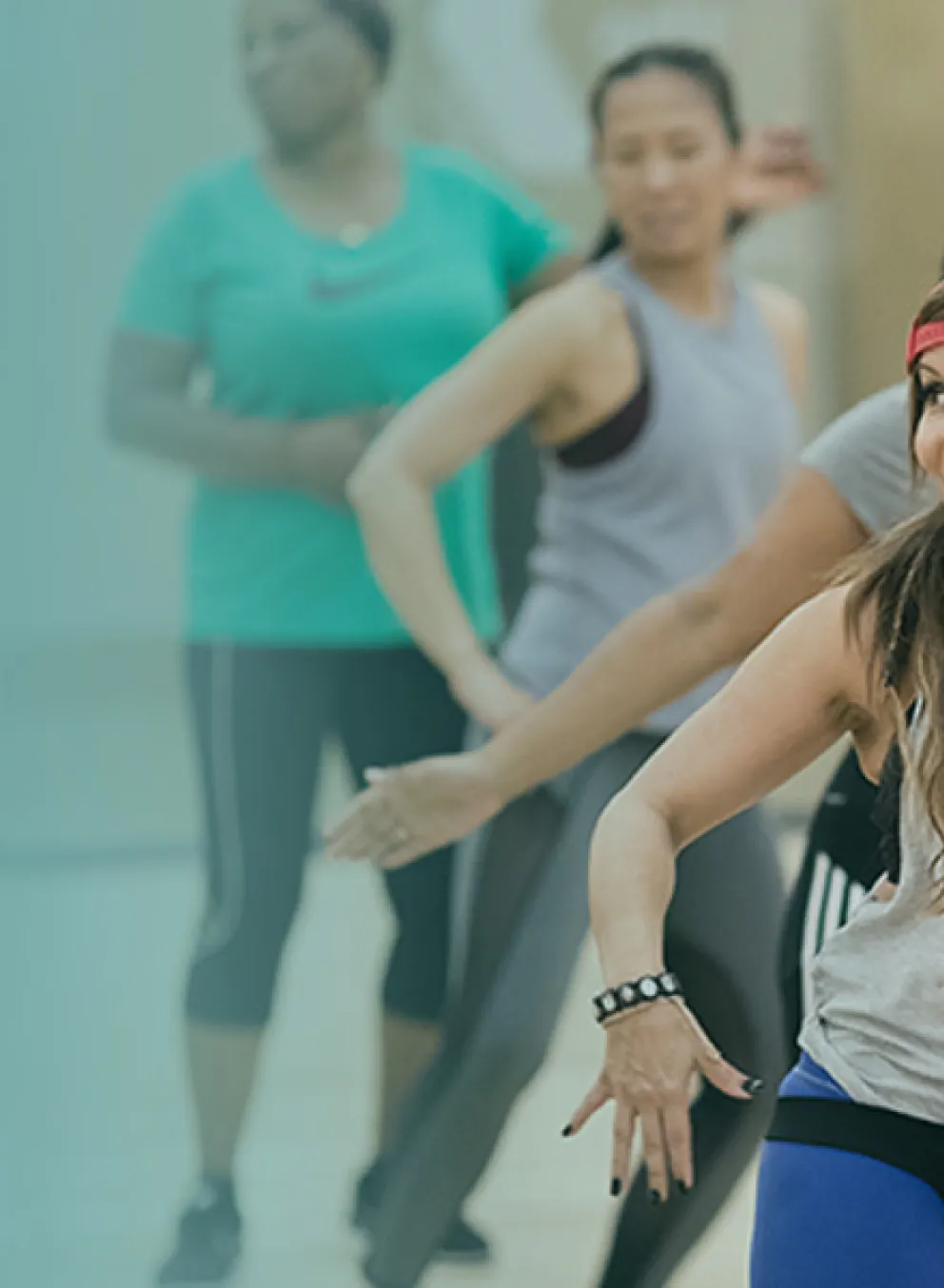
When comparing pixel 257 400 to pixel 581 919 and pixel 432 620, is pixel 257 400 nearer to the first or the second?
pixel 432 620

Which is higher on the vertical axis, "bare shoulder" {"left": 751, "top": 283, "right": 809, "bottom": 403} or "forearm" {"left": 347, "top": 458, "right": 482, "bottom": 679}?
"bare shoulder" {"left": 751, "top": 283, "right": 809, "bottom": 403}

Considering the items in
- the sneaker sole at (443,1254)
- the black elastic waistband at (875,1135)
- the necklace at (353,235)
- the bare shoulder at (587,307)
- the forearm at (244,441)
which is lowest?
the sneaker sole at (443,1254)

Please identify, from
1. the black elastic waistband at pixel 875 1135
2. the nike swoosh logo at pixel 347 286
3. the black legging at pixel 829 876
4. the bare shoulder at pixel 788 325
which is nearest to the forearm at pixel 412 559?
the nike swoosh logo at pixel 347 286

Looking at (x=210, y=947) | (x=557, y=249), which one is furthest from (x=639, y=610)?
(x=210, y=947)

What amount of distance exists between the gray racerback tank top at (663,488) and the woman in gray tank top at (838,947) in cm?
90

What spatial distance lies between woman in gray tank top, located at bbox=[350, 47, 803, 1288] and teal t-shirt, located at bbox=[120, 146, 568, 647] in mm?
44

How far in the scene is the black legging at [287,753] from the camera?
2596mm

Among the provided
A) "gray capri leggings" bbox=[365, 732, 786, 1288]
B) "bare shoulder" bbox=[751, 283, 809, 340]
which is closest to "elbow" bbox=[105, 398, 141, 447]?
"gray capri leggings" bbox=[365, 732, 786, 1288]

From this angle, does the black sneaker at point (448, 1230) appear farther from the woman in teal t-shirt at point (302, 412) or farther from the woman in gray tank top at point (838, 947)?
the woman in gray tank top at point (838, 947)

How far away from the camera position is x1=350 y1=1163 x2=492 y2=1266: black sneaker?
2641mm

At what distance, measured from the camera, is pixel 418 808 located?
224cm

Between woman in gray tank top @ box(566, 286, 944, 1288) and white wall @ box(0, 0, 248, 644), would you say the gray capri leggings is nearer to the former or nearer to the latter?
white wall @ box(0, 0, 248, 644)

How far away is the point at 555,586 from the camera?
2.55 metres

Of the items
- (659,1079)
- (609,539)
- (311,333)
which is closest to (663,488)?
(609,539)
